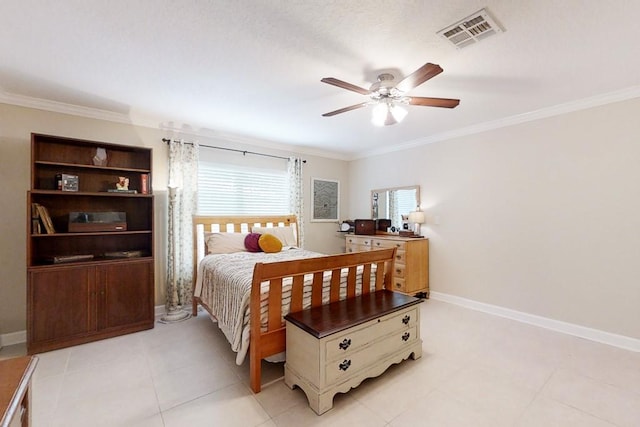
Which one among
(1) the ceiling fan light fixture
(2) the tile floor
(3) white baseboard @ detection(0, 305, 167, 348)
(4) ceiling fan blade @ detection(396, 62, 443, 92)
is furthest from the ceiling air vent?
(3) white baseboard @ detection(0, 305, 167, 348)

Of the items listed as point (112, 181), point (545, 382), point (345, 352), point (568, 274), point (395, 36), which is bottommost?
point (545, 382)

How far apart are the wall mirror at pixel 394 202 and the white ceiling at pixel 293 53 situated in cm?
149

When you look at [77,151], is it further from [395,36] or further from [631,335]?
[631,335]

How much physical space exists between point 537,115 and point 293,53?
291 cm

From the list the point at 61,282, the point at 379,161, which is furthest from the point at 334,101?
the point at 61,282

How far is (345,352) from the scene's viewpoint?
193 cm

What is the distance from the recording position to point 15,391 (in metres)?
0.83

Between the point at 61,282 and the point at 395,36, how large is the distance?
143 inches

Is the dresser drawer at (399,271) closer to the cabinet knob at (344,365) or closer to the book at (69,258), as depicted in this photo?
the cabinet knob at (344,365)

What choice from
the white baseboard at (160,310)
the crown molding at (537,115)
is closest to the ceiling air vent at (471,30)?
the crown molding at (537,115)

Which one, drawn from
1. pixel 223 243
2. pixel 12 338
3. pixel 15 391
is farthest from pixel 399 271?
pixel 12 338

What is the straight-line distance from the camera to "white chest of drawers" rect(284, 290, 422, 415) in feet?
6.01

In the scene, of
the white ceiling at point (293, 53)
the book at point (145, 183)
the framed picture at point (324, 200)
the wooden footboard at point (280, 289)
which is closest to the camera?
the white ceiling at point (293, 53)

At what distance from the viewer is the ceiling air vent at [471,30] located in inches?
66.1
